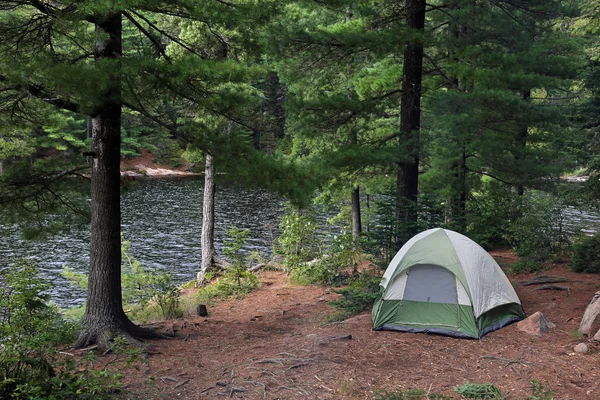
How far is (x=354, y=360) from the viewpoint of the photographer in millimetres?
6461

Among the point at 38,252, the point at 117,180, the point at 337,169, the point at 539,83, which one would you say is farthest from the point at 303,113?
the point at 38,252

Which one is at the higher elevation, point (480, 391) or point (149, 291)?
point (149, 291)

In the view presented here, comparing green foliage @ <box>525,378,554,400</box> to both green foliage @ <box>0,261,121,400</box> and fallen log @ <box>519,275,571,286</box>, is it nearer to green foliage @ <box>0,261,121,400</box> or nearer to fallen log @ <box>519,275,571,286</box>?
green foliage @ <box>0,261,121,400</box>

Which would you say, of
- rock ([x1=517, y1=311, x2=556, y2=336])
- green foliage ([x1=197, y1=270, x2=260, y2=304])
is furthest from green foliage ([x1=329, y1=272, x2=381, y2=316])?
green foliage ([x1=197, y1=270, x2=260, y2=304])

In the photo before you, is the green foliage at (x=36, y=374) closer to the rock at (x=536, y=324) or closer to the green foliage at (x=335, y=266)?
the rock at (x=536, y=324)

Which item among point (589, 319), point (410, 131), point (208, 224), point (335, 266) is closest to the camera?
point (589, 319)

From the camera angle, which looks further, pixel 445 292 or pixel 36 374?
pixel 445 292

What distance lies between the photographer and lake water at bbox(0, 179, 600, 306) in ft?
58.5

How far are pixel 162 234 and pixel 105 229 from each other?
53.6 ft

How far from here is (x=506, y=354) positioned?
664 centimetres

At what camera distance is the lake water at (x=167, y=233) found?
17.8m

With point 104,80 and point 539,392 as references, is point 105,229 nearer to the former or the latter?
point 104,80

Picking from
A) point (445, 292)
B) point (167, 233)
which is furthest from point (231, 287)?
point (167, 233)

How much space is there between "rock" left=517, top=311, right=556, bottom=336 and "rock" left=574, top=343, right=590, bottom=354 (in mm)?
709
